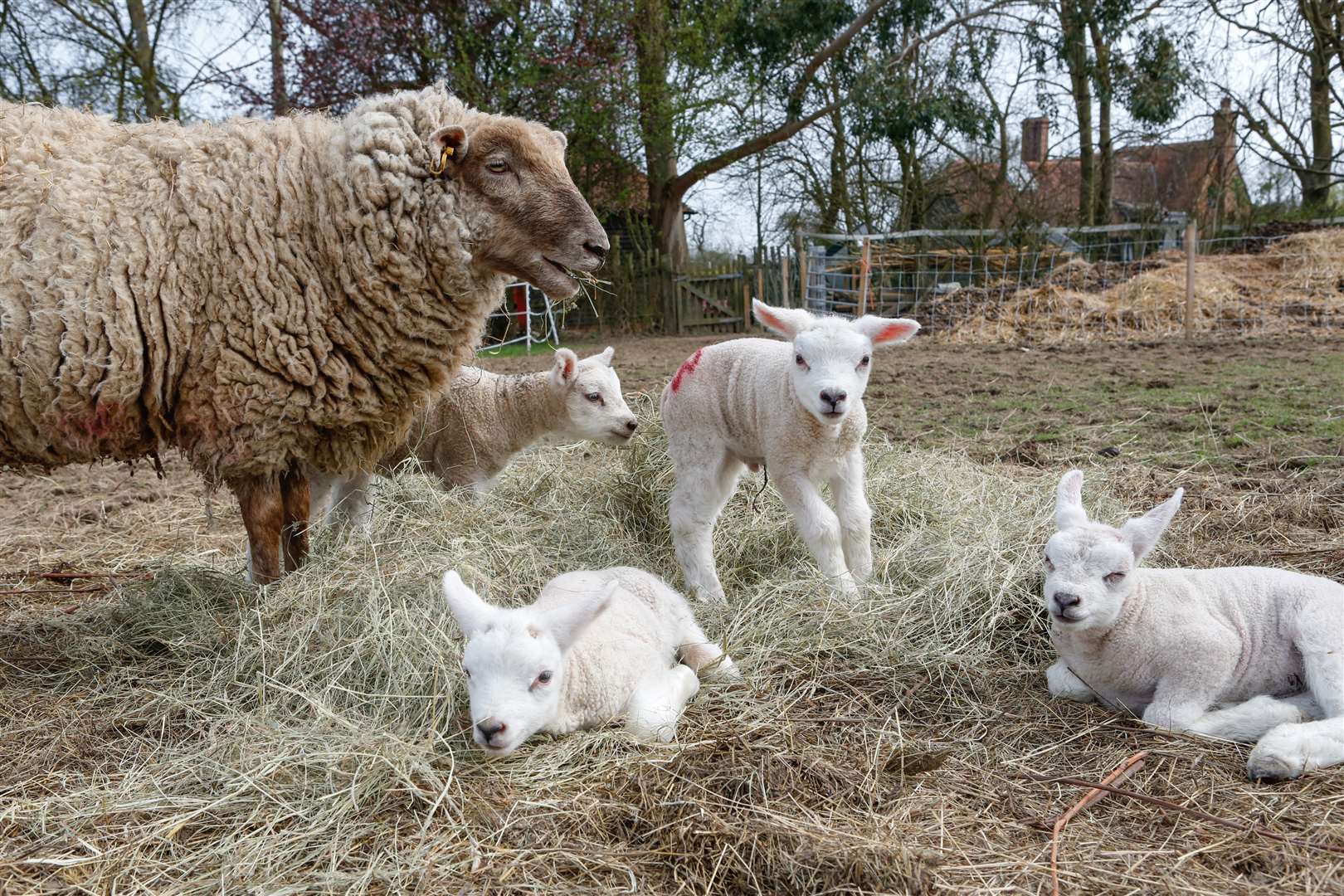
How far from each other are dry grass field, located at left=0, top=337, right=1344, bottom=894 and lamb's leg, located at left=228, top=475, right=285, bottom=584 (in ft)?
0.63

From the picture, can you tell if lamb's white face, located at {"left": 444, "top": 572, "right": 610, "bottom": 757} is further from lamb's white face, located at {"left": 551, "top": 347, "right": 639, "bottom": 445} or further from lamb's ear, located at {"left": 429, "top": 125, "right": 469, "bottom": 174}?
lamb's white face, located at {"left": 551, "top": 347, "right": 639, "bottom": 445}

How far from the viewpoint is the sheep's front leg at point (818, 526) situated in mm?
4492

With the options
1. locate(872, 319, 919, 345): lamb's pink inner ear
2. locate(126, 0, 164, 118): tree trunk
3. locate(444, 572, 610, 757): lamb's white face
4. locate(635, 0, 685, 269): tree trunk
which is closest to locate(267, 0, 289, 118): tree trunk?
locate(126, 0, 164, 118): tree trunk

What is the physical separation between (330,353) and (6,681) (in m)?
1.88

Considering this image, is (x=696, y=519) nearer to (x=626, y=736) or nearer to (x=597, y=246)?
(x=597, y=246)

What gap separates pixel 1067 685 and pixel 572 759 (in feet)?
6.03

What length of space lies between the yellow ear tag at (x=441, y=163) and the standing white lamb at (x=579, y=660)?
1.84 metres

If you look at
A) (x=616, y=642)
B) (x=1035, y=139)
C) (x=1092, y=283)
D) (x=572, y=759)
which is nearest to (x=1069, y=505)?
(x=616, y=642)

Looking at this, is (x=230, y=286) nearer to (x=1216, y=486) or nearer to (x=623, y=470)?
(x=623, y=470)

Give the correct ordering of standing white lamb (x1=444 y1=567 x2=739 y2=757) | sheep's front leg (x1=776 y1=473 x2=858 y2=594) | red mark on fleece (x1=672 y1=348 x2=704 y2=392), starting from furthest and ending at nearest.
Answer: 1. red mark on fleece (x1=672 y1=348 x2=704 y2=392)
2. sheep's front leg (x1=776 y1=473 x2=858 y2=594)
3. standing white lamb (x1=444 y1=567 x2=739 y2=757)

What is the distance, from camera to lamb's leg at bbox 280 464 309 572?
449cm

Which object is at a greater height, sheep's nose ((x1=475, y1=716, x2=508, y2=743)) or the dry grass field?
sheep's nose ((x1=475, y1=716, x2=508, y2=743))

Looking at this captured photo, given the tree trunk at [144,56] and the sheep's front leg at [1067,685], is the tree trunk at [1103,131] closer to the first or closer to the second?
the tree trunk at [144,56]

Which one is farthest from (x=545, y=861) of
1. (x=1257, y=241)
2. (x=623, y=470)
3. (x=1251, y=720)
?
(x=1257, y=241)
